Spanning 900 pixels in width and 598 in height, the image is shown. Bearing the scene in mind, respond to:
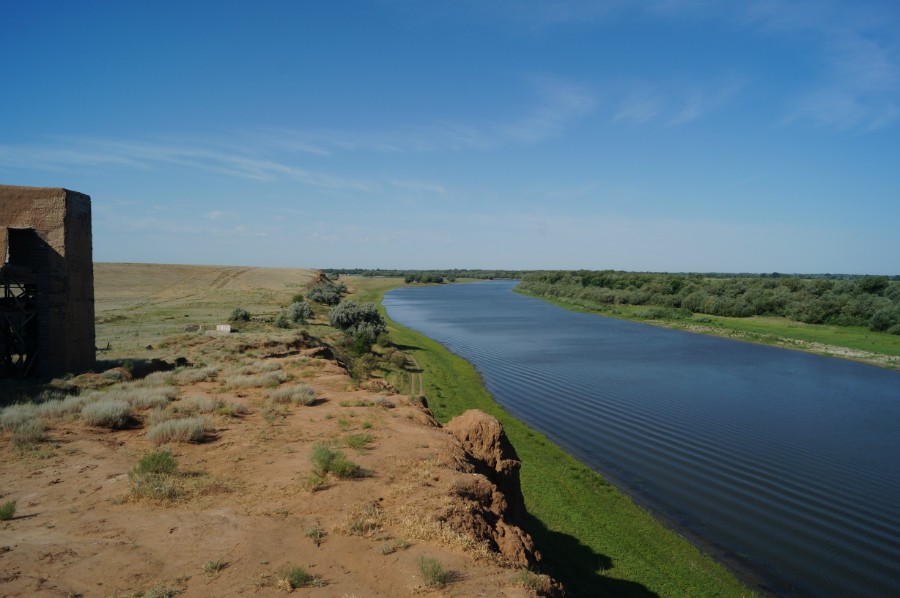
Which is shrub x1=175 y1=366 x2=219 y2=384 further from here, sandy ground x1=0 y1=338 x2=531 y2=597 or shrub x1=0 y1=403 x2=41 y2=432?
sandy ground x1=0 y1=338 x2=531 y2=597

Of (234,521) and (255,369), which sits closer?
(234,521)

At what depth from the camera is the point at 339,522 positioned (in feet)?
24.3

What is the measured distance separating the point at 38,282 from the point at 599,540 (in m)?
18.2

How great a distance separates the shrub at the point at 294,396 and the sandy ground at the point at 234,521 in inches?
115

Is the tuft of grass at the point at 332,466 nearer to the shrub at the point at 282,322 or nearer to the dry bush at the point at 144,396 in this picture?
the dry bush at the point at 144,396

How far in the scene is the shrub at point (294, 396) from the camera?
1466cm

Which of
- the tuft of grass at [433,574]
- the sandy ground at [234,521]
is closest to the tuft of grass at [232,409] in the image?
the sandy ground at [234,521]

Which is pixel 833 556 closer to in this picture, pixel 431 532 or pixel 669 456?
pixel 669 456

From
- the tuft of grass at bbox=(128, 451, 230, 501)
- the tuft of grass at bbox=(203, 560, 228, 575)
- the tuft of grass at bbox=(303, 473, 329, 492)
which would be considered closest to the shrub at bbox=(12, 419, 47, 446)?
the tuft of grass at bbox=(128, 451, 230, 501)

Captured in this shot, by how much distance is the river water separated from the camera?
12445mm

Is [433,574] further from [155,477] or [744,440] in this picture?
[744,440]

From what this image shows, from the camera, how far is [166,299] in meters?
58.7

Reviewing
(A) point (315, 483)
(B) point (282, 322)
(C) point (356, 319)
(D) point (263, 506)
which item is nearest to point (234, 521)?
(D) point (263, 506)

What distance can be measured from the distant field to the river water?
66.0ft
